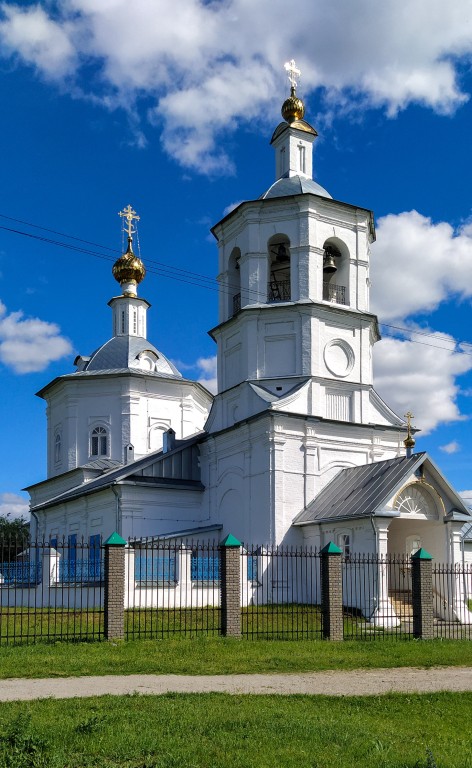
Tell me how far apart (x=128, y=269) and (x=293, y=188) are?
508 inches

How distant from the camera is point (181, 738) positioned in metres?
7.16

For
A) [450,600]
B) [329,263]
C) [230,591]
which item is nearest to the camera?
[230,591]

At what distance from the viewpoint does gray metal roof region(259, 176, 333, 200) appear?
83.4ft

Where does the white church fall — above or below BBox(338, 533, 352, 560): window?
above

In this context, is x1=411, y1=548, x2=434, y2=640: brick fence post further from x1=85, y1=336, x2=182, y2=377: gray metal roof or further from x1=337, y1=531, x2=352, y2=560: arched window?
x1=85, y1=336, x2=182, y2=377: gray metal roof

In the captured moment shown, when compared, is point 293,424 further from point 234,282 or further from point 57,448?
point 57,448

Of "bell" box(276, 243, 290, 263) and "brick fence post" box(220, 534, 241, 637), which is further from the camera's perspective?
"bell" box(276, 243, 290, 263)

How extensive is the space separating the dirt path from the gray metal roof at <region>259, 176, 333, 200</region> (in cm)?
1651

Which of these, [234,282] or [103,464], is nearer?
[234,282]

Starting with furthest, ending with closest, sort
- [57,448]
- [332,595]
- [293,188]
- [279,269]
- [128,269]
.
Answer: [128,269], [57,448], [279,269], [293,188], [332,595]

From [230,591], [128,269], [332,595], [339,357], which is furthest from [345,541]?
[128,269]

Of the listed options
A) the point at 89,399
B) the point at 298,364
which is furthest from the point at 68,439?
the point at 298,364

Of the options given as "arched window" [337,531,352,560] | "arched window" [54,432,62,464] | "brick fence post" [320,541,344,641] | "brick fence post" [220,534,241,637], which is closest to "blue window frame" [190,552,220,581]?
"arched window" [337,531,352,560]

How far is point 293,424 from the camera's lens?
23.2 meters
